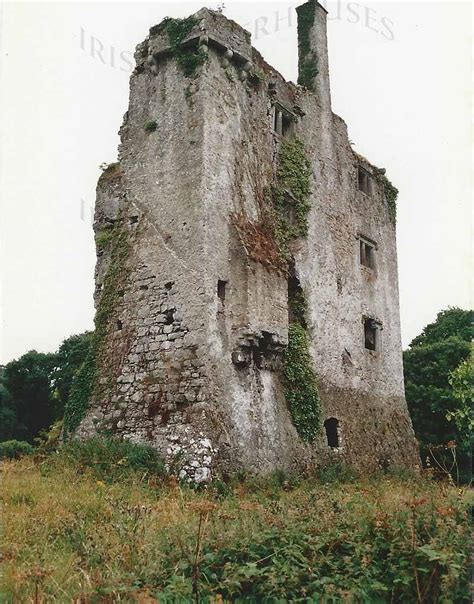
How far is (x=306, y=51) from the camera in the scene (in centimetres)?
2259

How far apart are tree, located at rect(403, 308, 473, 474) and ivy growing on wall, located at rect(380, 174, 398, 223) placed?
745cm

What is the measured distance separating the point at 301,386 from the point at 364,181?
9952mm

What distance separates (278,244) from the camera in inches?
703

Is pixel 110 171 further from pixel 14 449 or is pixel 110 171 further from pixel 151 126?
pixel 14 449

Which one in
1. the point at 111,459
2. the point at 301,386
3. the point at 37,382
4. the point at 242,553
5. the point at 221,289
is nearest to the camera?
the point at 242,553

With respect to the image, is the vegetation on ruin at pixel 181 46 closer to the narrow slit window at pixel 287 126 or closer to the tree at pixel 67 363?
the narrow slit window at pixel 287 126

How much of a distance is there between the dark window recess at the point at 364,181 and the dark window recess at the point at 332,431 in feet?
29.7

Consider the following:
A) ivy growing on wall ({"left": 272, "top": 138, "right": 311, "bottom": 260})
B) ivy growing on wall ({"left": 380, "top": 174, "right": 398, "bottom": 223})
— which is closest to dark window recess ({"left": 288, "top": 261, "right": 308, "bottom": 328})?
ivy growing on wall ({"left": 272, "top": 138, "right": 311, "bottom": 260})

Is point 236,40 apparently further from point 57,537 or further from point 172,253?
point 57,537

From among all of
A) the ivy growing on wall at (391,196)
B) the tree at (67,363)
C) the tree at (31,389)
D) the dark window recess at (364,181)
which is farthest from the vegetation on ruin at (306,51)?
the tree at (31,389)

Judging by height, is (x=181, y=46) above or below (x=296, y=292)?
above

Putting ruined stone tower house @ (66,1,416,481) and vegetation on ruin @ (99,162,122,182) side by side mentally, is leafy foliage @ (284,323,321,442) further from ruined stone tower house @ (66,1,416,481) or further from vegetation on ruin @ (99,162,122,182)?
vegetation on ruin @ (99,162,122,182)

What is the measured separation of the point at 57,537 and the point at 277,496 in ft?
18.5

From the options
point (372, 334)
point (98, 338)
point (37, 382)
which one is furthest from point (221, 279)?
point (37, 382)
